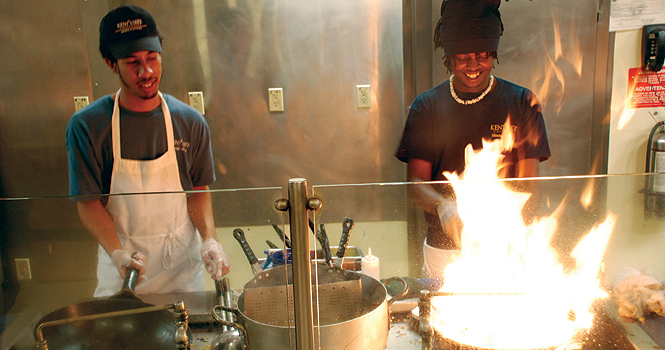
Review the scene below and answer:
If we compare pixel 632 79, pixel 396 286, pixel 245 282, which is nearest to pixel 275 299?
pixel 245 282

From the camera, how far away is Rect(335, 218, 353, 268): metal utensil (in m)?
0.63

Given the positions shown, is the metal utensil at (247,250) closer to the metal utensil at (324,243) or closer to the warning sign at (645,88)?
the metal utensil at (324,243)

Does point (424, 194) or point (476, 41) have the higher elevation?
point (476, 41)

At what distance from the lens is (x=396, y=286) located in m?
0.65

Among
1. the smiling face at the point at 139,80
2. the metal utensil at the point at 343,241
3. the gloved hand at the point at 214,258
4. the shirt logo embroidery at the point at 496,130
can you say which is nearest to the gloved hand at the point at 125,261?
the gloved hand at the point at 214,258

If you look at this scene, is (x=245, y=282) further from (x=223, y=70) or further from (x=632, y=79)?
(x=632, y=79)

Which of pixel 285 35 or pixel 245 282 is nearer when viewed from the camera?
pixel 245 282

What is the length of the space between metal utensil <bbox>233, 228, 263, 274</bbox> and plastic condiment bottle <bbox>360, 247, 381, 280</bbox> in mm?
171

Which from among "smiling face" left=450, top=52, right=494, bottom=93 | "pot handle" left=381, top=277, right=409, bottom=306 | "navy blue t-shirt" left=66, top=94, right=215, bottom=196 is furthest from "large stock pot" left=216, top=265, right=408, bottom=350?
"smiling face" left=450, top=52, right=494, bottom=93

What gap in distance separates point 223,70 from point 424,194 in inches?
55.8

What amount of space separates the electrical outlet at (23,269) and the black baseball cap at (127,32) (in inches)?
31.8

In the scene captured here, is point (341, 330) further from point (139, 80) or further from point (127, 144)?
point (139, 80)

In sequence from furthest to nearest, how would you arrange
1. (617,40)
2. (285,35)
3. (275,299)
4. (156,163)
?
(285,35) < (617,40) < (156,163) < (275,299)

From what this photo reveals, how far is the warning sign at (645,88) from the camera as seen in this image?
5.48 feet
